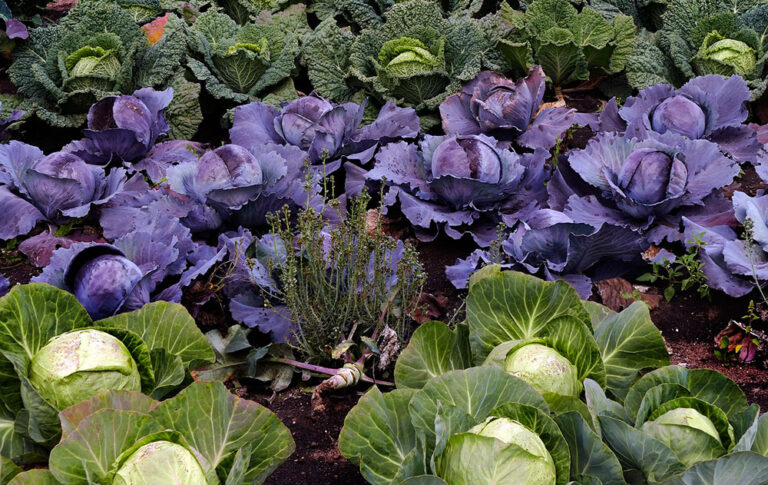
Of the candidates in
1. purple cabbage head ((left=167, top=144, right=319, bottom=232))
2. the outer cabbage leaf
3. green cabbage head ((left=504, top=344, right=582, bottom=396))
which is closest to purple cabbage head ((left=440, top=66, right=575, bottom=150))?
purple cabbage head ((left=167, top=144, right=319, bottom=232))

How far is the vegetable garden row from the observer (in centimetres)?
233

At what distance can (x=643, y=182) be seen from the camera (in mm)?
3947

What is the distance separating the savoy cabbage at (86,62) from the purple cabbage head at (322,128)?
2.93 ft

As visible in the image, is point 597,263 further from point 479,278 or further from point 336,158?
point 336,158

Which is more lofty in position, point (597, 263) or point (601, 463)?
point (601, 463)

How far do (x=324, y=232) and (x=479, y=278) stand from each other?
1.21m

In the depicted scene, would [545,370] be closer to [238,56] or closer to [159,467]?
[159,467]

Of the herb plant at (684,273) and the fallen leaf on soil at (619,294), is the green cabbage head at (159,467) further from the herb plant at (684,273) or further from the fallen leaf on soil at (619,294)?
the herb plant at (684,273)

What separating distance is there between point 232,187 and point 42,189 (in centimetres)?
102

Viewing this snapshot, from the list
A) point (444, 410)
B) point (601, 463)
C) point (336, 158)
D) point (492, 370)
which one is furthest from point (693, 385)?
point (336, 158)

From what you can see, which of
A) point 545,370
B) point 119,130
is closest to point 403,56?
point 119,130

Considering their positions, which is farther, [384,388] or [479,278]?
[384,388]

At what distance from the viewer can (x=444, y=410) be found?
223 cm

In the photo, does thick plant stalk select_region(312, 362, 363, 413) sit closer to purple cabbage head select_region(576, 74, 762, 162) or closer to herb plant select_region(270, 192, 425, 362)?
herb plant select_region(270, 192, 425, 362)
